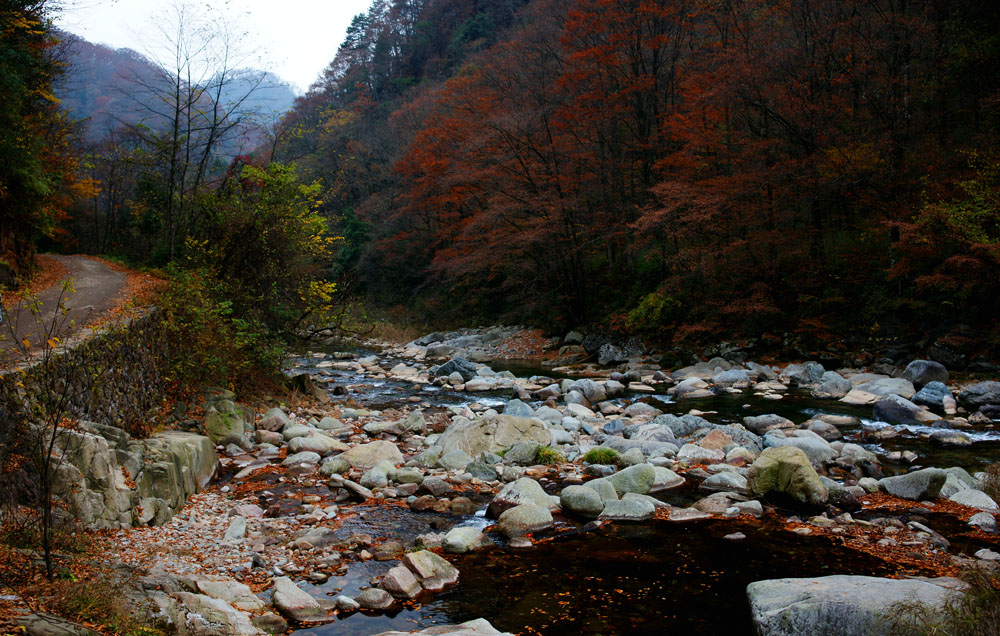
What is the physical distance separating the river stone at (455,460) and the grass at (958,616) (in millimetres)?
5693

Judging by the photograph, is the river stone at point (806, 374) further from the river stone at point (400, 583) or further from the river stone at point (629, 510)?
the river stone at point (400, 583)

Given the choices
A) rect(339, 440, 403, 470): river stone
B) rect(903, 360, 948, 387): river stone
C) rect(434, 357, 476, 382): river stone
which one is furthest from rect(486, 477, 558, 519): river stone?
rect(434, 357, 476, 382): river stone

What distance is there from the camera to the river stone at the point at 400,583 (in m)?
4.90

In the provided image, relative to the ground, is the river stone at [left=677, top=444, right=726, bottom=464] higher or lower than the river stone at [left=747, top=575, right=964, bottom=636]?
lower

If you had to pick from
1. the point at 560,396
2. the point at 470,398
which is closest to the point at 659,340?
the point at 560,396

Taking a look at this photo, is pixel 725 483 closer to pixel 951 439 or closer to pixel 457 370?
pixel 951 439

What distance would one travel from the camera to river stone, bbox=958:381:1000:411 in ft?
35.7

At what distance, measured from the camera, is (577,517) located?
22.2ft

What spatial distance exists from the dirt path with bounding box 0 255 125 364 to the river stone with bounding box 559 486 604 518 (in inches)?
204

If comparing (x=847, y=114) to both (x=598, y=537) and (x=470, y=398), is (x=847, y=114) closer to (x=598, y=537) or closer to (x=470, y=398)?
(x=470, y=398)

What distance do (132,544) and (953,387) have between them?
1470 centimetres

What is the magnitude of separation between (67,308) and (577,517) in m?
5.57

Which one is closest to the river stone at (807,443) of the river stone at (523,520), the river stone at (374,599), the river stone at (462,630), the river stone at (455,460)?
the river stone at (523,520)

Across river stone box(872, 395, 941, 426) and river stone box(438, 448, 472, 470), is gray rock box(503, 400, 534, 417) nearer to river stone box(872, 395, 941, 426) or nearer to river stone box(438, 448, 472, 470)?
river stone box(438, 448, 472, 470)
